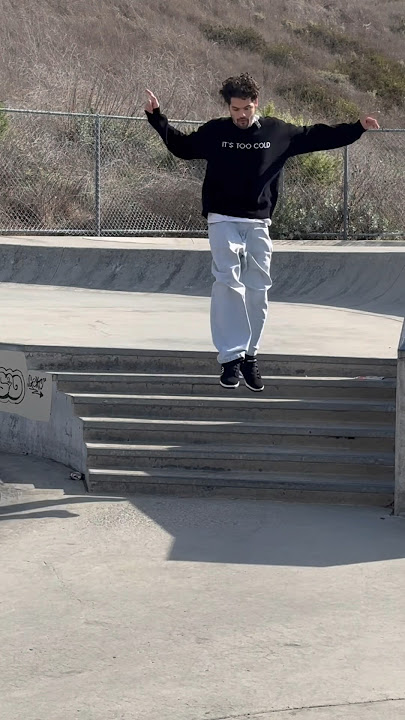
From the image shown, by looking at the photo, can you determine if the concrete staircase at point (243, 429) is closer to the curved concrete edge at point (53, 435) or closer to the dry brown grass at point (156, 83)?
the curved concrete edge at point (53, 435)

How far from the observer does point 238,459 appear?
21.7 feet

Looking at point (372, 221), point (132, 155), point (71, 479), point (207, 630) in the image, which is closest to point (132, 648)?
point (207, 630)

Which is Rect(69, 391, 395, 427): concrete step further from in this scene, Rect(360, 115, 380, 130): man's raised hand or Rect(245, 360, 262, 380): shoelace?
Rect(360, 115, 380, 130): man's raised hand

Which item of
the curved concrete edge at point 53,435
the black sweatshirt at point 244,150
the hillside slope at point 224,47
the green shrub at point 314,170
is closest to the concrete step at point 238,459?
the curved concrete edge at point 53,435

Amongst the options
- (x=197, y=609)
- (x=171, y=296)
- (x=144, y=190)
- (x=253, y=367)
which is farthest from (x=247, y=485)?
(x=144, y=190)

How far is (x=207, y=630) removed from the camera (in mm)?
4535

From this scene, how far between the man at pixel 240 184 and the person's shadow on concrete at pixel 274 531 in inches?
31.6

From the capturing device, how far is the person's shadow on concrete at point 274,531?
17.9ft

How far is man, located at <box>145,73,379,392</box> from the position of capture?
6.33 metres

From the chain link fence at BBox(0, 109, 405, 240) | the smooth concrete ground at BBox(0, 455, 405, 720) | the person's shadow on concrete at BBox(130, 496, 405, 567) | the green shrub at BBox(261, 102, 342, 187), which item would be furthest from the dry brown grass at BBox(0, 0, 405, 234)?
the smooth concrete ground at BBox(0, 455, 405, 720)

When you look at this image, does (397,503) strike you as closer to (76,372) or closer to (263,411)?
(263,411)

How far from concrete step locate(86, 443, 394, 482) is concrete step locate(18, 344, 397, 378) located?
0.60m

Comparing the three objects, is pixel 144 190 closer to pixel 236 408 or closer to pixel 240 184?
pixel 236 408

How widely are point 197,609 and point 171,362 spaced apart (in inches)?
105
